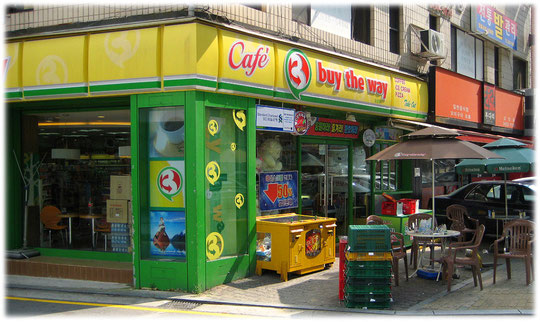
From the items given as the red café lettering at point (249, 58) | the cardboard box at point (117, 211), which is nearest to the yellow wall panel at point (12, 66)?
the cardboard box at point (117, 211)

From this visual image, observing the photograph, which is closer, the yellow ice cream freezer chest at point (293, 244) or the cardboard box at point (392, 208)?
the yellow ice cream freezer chest at point (293, 244)

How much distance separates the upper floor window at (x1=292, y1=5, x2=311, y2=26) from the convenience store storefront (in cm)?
84

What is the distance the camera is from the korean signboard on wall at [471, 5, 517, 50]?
17656 millimetres

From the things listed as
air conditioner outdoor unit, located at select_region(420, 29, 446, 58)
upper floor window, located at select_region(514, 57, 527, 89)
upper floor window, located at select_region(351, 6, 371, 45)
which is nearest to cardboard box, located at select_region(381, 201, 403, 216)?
upper floor window, located at select_region(351, 6, 371, 45)

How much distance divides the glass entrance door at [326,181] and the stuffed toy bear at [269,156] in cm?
87

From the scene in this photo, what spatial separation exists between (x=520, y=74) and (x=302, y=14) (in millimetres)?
15257

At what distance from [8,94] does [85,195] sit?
2.46m

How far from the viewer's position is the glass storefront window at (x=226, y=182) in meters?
8.62

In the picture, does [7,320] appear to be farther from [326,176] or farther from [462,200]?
[462,200]

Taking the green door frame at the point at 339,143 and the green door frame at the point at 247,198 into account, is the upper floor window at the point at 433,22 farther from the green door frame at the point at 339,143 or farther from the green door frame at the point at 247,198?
the green door frame at the point at 247,198

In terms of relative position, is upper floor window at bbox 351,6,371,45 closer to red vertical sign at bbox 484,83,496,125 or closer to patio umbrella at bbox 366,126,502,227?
patio umbrella at bbox 366,126,502,227

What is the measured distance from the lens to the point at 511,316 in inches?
260

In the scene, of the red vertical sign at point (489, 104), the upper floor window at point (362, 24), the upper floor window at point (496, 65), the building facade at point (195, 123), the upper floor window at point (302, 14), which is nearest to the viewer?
the building facade at point (195, 123)

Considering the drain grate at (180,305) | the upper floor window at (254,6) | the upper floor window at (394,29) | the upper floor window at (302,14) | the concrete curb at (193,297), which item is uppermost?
the upper floor window at (394,29)
